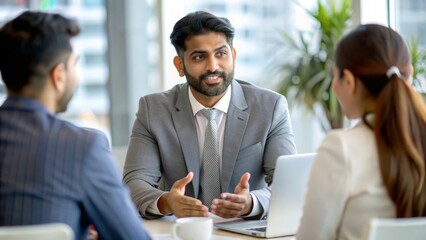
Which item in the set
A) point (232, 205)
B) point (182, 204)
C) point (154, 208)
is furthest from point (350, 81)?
point (154, 208)

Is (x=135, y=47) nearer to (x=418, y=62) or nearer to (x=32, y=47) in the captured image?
(x=418, y=62)

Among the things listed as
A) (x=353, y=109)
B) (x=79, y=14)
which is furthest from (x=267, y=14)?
(x=353, y=109)

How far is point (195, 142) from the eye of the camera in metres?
3.23

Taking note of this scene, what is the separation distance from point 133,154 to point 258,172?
0.53m

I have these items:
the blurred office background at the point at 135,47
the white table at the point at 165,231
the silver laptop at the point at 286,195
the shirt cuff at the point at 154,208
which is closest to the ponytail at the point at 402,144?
the silver laptop at the point at 286,195

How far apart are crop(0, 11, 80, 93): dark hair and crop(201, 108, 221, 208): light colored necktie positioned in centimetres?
126

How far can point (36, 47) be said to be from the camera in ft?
6.55

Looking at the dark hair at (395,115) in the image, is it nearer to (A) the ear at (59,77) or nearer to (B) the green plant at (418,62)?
(A) the ear at (59,77)

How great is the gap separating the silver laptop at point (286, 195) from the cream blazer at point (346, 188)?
0.34 meters

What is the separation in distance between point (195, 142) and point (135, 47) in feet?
10.4

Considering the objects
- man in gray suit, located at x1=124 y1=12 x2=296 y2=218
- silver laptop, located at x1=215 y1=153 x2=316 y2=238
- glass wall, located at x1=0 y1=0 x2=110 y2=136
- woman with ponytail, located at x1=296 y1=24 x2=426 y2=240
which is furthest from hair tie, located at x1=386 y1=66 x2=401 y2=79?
glass wall, located at x1=0 y1=0 x2=110 y2=136

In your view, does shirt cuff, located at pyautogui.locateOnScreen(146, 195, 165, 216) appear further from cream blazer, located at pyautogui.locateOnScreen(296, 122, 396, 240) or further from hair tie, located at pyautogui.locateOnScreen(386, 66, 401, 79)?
hair tie, located at pyautogui.locateOnScreen(386, 66, 401, 79)

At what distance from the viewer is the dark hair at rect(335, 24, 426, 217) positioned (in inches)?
80.7

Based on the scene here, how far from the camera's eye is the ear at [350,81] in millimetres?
2164
